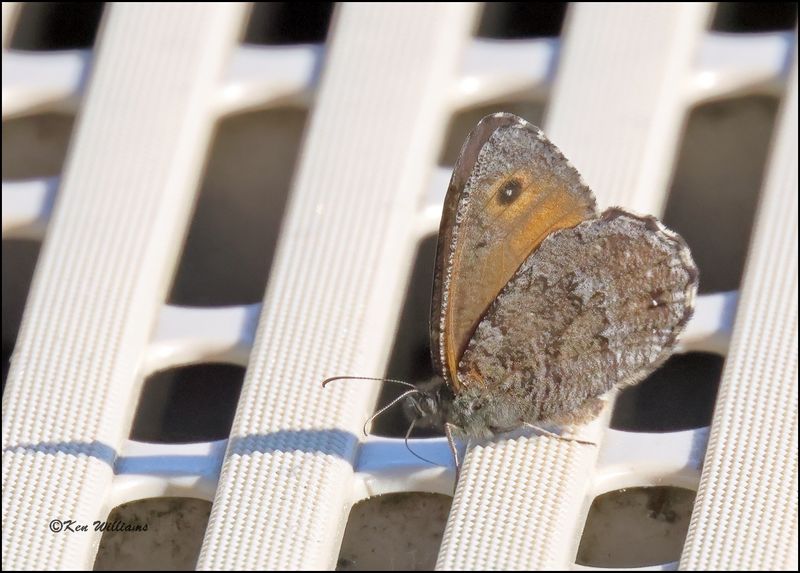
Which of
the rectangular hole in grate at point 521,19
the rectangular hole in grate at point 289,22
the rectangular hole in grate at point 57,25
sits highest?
the rectangular hole in grate at point 521,19

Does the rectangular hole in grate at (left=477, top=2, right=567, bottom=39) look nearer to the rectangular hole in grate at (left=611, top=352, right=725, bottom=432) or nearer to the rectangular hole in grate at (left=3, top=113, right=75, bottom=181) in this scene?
the rectangular hole in grate at (left=611, top=352, right=725, bottom=432)

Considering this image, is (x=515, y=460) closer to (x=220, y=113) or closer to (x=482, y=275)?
(x=482, y=275)

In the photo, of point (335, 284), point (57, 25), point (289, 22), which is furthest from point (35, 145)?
point (335, 284)

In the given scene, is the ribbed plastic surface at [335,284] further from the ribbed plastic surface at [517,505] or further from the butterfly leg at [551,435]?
the butterfly leg at [551,435]

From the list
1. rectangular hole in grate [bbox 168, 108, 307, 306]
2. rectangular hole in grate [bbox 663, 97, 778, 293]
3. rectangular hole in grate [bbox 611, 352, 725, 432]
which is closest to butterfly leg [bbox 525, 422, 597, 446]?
rectangular hole in grate [bbox 611, 352, 725, 432]

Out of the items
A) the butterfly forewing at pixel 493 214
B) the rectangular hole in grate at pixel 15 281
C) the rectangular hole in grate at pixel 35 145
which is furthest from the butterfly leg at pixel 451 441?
the rectangular hole in grate at pixel 35 145

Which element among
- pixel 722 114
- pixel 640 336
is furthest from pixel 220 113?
pixel 722 114

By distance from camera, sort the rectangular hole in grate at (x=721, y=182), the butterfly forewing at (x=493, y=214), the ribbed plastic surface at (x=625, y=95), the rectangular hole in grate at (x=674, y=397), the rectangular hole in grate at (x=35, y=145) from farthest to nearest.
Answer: the rectangular hole in grate at (x=35, y=145) < the rectangular hole in grate at (x=721, y=182) < the rectangular hole in grate at (x=674, y=397) < the ribbed plastic surface at (x=625, y=95) < the butterfly forewing at (x=493, y=214)
